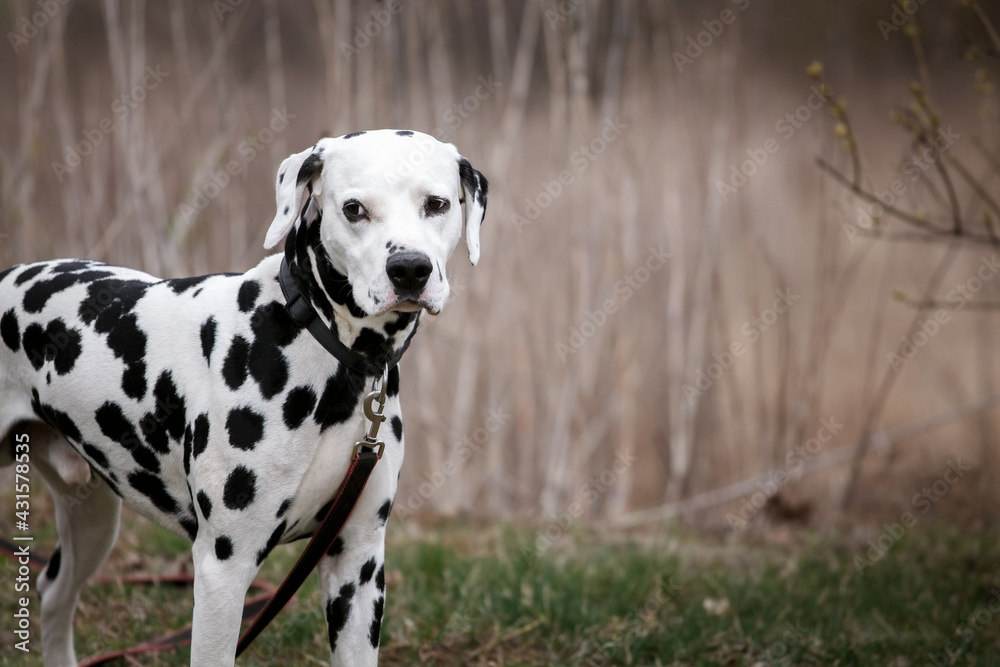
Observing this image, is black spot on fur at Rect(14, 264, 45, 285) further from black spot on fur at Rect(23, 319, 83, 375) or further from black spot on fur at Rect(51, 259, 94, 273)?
black spot on fur at Rect(23, 319, 83, 375)

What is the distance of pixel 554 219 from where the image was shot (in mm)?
5121

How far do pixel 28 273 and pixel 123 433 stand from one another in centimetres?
56

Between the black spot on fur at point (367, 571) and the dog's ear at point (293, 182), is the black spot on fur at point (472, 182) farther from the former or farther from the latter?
the black spot on fur at point (367, 571)

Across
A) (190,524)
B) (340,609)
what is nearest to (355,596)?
(340,609)

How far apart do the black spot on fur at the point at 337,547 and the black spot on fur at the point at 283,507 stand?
0.61 feet

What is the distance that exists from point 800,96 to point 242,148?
4.46 m

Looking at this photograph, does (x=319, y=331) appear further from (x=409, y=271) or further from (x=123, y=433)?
(x=123, y=433)

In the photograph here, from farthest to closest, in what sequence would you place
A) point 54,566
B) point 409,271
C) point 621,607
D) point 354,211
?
point 621,607 → point 54,566 → point 354,211 → point 409,271

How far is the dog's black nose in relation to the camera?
182 cm

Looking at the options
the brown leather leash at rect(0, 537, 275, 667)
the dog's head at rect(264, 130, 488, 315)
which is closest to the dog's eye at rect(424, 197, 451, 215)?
the dog's head at rect(264, 130, 488, 315)

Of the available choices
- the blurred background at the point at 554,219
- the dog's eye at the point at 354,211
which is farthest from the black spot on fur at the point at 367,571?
the blurred background at the point at 554,219

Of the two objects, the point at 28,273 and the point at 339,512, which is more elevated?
the point at 28,273

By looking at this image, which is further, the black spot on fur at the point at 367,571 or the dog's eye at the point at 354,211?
the black spot on fur at the point at 367,571

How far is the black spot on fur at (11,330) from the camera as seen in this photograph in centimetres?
228
